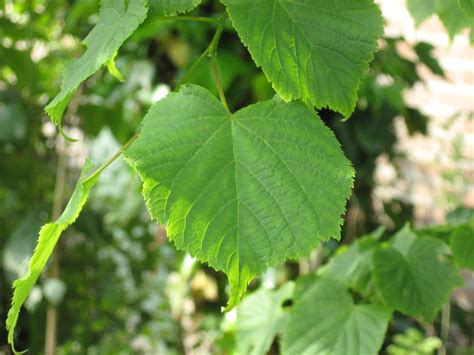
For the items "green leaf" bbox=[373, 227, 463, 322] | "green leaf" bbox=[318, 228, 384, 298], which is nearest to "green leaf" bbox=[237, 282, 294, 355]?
"green leaf" bbox=[318, 228, 384, 298]

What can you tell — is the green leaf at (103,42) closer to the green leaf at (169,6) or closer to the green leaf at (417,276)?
the green leaf at (169,6)

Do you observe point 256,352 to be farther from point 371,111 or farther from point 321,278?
point 371,111

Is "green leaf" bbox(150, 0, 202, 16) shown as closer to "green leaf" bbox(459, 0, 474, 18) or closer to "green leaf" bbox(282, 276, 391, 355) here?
"green leaf" bbox(459, 0, 474, 18)

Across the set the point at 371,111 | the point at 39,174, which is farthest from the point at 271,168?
the point at 39,174

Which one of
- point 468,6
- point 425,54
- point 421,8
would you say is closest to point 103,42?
point 468,6

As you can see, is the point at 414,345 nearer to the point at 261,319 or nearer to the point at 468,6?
the point at 261,319
